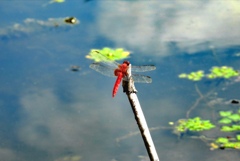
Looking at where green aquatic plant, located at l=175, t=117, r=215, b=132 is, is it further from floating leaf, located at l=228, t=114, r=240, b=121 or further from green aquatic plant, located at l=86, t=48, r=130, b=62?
green aquatic plant, located at l=86, t=48, r=130, b=62

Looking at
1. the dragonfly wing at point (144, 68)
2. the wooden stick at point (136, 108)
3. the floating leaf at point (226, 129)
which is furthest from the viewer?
the floating leaf at point (226, 129)

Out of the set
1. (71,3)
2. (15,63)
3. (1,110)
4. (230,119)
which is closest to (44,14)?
(71,3)

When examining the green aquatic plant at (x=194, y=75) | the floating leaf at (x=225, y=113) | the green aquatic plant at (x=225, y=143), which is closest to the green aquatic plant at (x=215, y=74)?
the green aquatic plant at (x=194, y=75)

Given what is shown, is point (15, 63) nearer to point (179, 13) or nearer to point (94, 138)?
point (94, 138)

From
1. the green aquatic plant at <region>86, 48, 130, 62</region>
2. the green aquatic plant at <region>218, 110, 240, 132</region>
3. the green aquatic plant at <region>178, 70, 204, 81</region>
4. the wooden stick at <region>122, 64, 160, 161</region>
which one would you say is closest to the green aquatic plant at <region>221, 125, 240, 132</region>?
the green aquatic plant at <region>218, 110, 240, 132</region>

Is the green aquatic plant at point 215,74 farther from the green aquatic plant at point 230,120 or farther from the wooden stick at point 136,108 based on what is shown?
the wooden stick at point 136,108

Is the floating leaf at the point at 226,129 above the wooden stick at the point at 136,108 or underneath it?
above

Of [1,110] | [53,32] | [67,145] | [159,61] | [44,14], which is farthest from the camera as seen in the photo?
[44,14]
